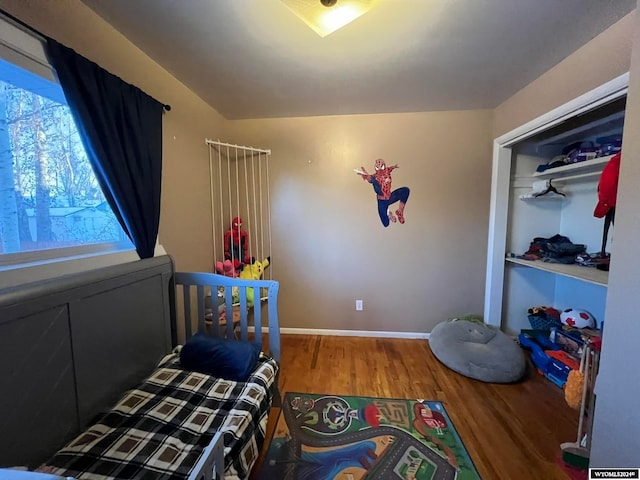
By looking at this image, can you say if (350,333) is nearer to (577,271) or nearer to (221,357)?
(221,357)

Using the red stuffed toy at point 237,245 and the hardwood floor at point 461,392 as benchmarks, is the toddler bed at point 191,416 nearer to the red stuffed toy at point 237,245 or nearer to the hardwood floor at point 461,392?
the hardwood floor at point 461,392

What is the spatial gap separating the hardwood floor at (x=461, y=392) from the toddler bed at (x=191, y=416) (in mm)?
436

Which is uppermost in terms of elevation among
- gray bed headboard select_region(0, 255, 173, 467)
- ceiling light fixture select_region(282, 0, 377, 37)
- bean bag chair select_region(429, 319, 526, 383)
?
ceiling light fixture select_region(282, 0, 377, 37)

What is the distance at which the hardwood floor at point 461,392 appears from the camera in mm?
1439

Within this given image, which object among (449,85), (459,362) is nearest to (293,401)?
(459,362)

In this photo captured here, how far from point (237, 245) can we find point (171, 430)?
5.98 feet

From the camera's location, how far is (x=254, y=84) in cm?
207

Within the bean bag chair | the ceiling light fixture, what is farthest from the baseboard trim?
the ceiling light fixture

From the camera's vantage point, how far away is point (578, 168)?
2049mm

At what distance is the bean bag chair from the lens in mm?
2053

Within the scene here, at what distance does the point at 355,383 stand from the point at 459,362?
0.90 meters

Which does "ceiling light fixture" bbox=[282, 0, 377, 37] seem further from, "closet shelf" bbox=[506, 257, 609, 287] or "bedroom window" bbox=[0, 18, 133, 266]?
"closet shelf" bbox=[506, 257, 609, 287]

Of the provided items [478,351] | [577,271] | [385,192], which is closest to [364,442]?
[478,351]

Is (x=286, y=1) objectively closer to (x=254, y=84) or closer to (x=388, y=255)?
(x=254, y=84)
